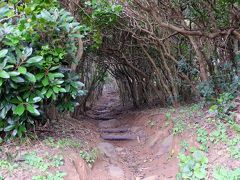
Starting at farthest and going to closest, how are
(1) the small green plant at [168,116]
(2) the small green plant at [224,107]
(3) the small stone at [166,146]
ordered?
(1) the small green plant at [168,116] < (3) the small stone at [166,146] < (2) the small green plant at [224,107]

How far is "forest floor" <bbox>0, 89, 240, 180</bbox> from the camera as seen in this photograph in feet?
11.5

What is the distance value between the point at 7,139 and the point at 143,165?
91.2 inches

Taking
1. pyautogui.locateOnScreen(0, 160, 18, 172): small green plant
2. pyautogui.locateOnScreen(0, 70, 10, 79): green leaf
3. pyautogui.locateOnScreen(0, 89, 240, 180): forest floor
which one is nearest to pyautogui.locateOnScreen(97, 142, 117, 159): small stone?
pyautogui.locateOnScreen(0, 89, 240, 180): forest floor

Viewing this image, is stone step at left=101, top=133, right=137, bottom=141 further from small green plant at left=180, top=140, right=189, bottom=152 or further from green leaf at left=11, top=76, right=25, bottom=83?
green leaf at left=11, top=76, right=25, bottom=83

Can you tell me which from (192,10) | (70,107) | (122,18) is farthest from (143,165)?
(122,18)

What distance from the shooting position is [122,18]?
24.9 feet

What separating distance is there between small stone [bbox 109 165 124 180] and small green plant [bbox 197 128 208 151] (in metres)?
1.26

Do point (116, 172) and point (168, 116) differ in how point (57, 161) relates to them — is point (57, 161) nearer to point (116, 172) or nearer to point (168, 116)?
point (116, 172)

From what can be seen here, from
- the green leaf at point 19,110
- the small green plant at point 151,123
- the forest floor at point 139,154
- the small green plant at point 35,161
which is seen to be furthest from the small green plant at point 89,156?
the small green plant at point 151,123

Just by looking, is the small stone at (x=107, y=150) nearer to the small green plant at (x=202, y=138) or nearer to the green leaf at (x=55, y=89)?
the small green plant at (x=202, y=138)

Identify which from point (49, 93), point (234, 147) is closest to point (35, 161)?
point (49, 93)

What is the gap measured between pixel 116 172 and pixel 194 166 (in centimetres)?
128

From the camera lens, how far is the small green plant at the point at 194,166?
353 cm

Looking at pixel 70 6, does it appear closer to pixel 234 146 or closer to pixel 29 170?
pixel 29 170
